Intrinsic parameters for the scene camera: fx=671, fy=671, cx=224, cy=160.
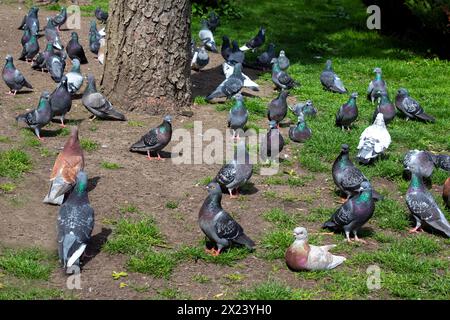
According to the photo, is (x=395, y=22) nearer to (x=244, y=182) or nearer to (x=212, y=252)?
(x=244, y=182)

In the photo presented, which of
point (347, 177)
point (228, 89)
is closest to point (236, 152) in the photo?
point (347, 177)

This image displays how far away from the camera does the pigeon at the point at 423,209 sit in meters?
6.54

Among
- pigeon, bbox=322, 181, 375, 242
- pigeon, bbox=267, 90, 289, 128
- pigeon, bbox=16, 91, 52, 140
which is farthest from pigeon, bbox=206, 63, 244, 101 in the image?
pigeon, bbox=322, 181, 375, 242

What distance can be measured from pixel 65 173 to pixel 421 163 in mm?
4010

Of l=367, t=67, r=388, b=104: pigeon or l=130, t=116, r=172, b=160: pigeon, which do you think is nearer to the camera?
l=130, t=116, r=172, b=160: pigeon

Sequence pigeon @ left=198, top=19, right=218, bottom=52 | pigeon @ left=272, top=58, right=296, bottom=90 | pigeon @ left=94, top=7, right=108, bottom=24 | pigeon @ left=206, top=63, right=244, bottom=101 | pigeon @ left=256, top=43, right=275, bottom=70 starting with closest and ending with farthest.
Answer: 1. pigeon @ left=206, top=63, right=244, bottom=101
2. pigeon @ left=272, top=58, right=296, bottom=90
3. pigeon @ left=256, top=43, right=275, bottom=70
4. pigeon @ left=198, top=19, right=218, bottom=52
5. pigeon @ left=94, top=7, right=108, bottom=24

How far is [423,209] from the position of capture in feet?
21.5

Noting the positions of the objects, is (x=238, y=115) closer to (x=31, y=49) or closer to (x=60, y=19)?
(x=31, y=49)

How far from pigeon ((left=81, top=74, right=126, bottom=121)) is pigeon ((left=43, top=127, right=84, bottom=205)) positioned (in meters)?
2.02

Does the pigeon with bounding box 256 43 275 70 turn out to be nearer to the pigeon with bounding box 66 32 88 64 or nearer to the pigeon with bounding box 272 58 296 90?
the pigeon with bounding box 272 58 296 90

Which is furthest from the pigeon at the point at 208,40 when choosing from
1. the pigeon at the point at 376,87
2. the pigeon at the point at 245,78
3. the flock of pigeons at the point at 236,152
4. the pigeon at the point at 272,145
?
the pigeon at the point at 272,145

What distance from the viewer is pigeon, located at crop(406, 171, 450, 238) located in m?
6.54

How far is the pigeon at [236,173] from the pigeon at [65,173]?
148 cm
